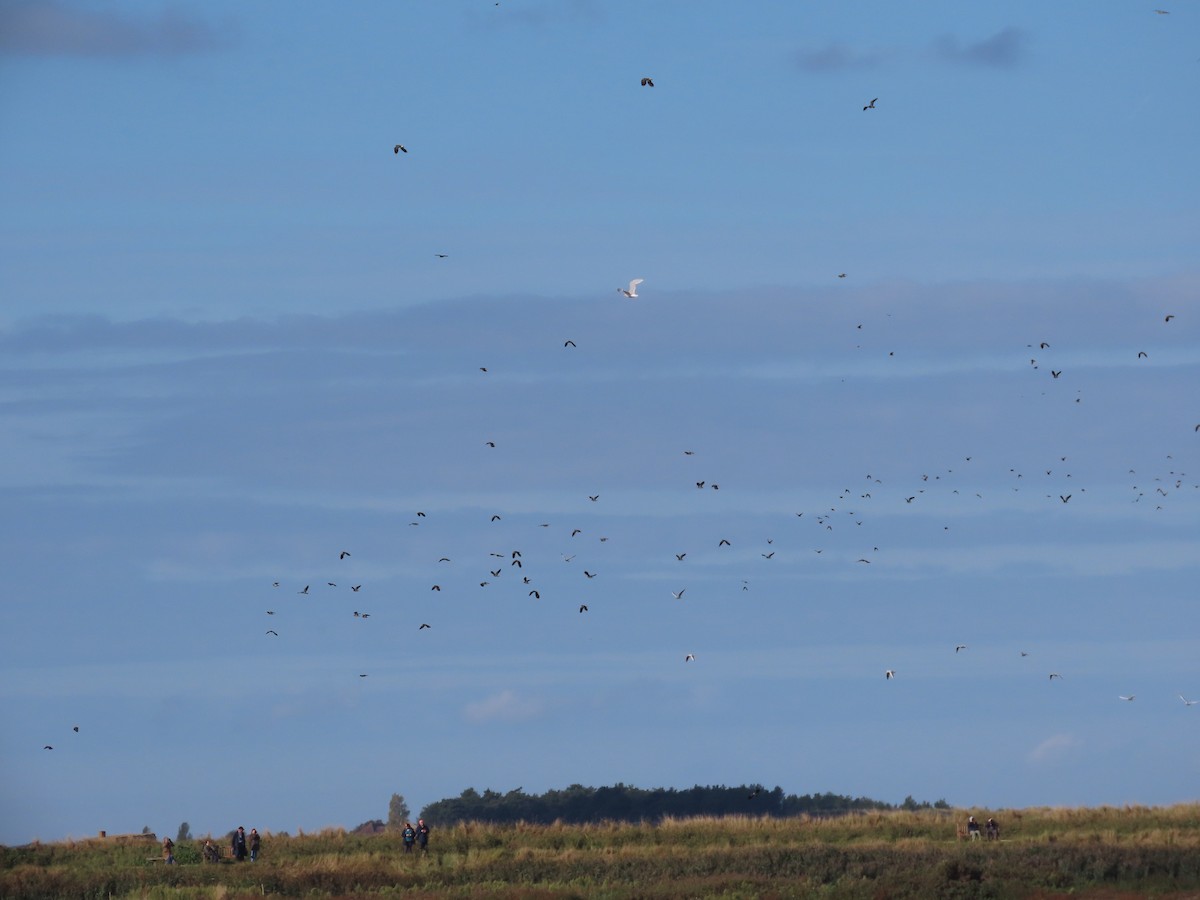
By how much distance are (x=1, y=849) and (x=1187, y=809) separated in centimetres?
5062

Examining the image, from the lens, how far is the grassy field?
191 feet

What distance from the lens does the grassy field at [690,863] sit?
191ft

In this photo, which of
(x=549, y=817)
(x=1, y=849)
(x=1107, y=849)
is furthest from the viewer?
(x=549, y=817)

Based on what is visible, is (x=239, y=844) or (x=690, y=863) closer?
(x=690, y=863)

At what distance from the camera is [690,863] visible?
217 ft

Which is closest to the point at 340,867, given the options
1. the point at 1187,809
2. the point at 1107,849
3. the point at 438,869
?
the point at 438,869

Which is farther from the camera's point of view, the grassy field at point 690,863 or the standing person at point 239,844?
the standing person at point 239,844

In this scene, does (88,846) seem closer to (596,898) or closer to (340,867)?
(340,867)

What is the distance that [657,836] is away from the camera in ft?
259

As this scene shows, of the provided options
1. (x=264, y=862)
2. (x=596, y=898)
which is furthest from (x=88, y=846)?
(x=596, y=898)

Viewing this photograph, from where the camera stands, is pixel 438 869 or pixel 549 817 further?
pixel 549 817

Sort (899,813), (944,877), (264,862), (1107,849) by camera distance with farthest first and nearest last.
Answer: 1. (899,813)
2. (264,862)
3. (1107,849)
4. (944,877)

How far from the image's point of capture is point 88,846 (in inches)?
3100

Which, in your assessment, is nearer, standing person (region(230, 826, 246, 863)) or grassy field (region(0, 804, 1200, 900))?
grassy field (region(0, 804, 1200, 900))
